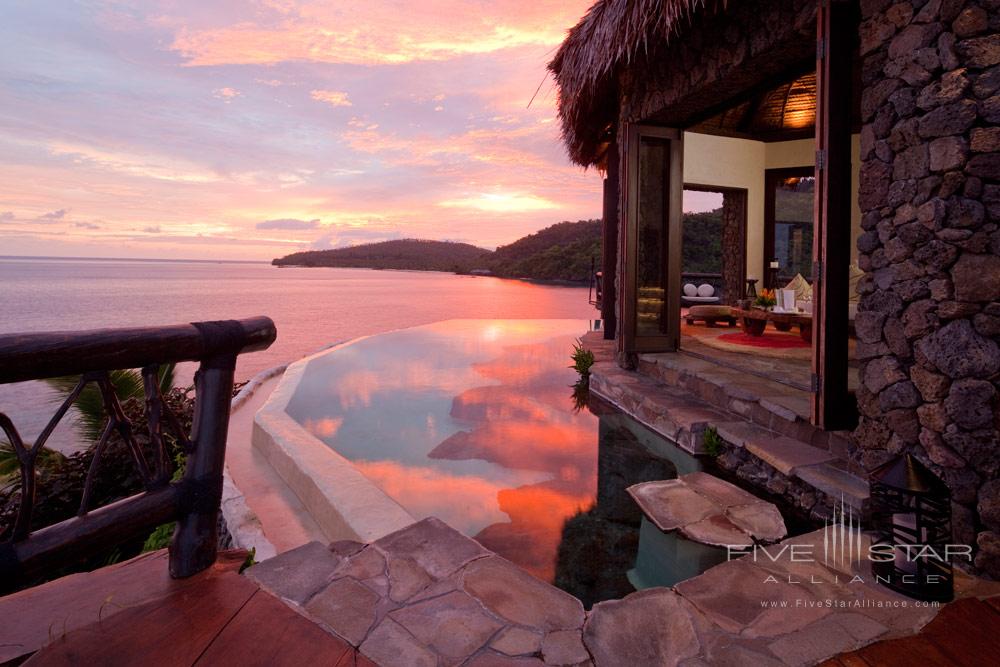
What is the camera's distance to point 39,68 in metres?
15.8

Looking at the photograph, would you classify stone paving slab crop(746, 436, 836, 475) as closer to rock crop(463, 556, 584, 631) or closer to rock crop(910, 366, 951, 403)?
rock crop(910, 366, 951, 403)

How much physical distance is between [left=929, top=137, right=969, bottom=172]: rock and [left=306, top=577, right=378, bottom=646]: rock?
3040mm

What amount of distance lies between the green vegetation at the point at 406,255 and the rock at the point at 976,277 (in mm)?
59205

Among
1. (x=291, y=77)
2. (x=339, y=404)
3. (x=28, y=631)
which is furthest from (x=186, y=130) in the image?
(x=28, y=631)

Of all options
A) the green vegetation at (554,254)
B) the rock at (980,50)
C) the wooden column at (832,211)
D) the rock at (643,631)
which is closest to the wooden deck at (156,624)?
the rock at (643,631)

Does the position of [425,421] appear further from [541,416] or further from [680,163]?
[680,163]

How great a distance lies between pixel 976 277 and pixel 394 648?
9.06 feet

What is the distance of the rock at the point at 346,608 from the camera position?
1682mm

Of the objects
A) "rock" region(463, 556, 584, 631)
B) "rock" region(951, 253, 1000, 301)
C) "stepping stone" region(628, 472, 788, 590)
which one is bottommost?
"stepping stone" region(628, 472, 788, 590)

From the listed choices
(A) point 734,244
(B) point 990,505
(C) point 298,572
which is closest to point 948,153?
(B) point 990,505

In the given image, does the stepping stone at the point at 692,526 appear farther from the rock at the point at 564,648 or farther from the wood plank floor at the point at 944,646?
the wood plank floor at the point at 944,646

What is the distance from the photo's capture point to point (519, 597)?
6.44ft

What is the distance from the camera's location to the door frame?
5277 mm

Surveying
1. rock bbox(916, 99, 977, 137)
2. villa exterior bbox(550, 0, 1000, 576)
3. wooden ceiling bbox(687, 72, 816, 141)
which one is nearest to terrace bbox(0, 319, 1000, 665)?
villa exterior bbox(550, 0, 1000, 576)
